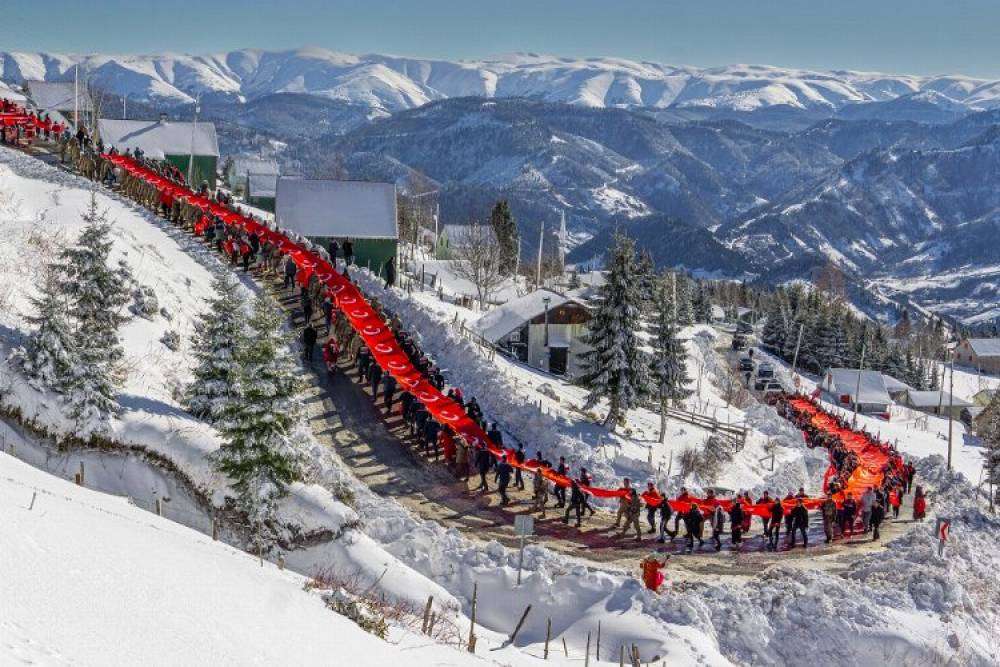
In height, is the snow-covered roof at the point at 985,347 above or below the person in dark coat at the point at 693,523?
below

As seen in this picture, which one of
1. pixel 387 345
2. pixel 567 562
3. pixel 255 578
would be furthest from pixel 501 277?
pixel 255 578

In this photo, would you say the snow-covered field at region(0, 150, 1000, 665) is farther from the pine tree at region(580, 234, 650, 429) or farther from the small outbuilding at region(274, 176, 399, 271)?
the small outbuilding at region(274, 176, 399, 271)

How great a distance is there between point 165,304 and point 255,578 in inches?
778

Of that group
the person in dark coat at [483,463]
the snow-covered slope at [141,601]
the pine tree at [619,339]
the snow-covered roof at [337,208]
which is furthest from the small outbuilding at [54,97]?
the snow-covered slope at [141,601]

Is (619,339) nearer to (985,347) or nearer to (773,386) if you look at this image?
(773,386)

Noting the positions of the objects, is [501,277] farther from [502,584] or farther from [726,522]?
[502,584]

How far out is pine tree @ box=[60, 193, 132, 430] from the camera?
21594 mm

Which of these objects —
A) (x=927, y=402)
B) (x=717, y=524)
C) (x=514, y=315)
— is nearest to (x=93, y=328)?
(x=717, y=524)

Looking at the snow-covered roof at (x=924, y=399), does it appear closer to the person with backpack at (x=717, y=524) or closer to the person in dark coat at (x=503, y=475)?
the person with backpack at (x=717, y=524)

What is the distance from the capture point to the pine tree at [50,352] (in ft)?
70.3

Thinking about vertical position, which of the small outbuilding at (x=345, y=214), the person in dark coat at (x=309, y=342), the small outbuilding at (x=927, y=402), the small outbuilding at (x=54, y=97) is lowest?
the small outbuilding at (x=927, y=402)

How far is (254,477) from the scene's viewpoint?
1961 cm

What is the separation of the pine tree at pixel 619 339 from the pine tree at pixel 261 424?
1785 cm

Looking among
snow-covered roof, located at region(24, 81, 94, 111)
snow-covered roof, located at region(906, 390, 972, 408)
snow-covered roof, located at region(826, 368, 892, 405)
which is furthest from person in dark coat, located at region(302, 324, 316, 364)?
snow-covered roof, located at region(906, 390, 972, 408)
